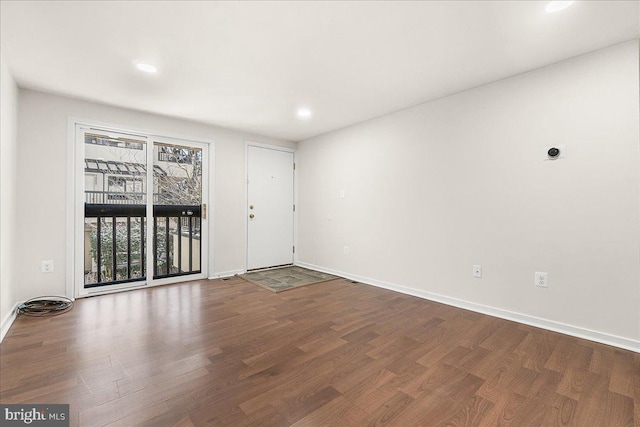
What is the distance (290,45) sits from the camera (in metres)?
2.22

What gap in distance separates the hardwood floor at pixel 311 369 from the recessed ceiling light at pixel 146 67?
233 cm

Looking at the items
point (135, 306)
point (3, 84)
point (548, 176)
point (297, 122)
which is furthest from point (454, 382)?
point (3, 84)

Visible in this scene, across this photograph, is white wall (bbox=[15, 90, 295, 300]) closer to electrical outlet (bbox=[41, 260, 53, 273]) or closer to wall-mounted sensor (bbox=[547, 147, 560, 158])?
electrical outlet (bbox=[41, 260, 53, 273])

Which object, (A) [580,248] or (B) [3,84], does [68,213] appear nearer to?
(B) [3,84]

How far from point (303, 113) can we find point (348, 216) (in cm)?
165

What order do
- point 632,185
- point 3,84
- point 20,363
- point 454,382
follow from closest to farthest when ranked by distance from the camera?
point 454,382 → point 20,363 → point 632,185 → point 3,84

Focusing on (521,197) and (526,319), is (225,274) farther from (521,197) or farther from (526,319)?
(521,197)

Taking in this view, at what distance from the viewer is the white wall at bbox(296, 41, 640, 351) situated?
7.32 feet

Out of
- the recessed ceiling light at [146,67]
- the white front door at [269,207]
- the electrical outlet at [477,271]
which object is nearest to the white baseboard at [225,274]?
the white front door at [269,207]

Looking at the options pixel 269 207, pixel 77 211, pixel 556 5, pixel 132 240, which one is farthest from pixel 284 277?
pixel 556 5

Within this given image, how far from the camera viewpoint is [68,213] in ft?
10.6

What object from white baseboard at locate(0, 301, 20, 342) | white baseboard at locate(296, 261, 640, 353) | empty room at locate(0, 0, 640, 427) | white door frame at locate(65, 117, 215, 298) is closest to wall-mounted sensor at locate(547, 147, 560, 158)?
empty room at locate(0, 0, 640, 427)

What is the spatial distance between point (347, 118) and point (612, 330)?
3458 mm

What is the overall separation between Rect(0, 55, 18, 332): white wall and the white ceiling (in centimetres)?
23
